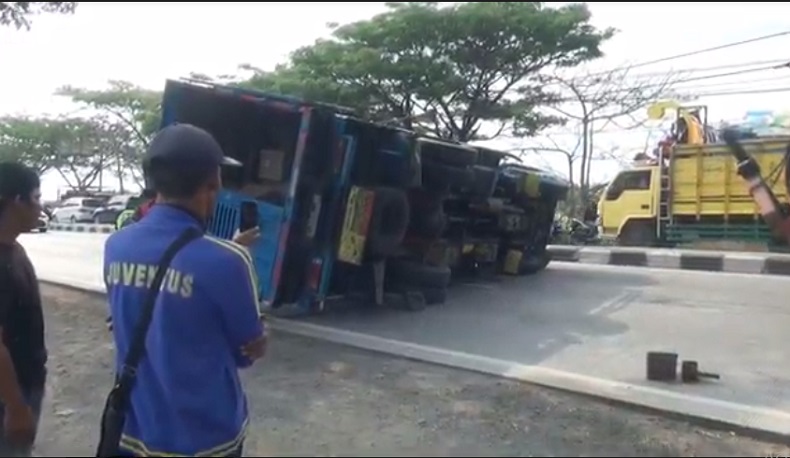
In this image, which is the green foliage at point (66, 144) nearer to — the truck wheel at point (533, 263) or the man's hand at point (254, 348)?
the man's hand at point (254, 348)

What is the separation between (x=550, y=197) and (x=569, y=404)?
15.8 feet

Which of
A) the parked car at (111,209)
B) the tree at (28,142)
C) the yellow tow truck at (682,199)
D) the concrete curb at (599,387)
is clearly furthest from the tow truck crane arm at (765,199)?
the yellow tow truck at (682,199)

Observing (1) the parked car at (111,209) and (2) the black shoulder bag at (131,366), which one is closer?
(2) the black shoulder bag at (131,366)

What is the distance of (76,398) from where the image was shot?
4.17 meters

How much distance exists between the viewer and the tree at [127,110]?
456 centimetres

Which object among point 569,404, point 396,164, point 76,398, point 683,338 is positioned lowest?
point 76,398

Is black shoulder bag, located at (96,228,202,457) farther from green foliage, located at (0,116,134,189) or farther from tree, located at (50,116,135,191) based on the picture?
tree, located at (50,116,135,191)

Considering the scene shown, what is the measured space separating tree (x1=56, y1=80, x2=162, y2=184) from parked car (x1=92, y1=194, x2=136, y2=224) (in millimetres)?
488

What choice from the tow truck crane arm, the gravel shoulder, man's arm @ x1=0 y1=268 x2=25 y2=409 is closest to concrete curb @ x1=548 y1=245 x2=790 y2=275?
the gravel shoulder

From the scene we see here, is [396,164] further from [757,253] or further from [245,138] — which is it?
[757,253]

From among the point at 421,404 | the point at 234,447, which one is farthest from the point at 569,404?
the point at 234,447

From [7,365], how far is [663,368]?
3.31 meters

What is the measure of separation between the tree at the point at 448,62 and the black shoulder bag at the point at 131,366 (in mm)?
4814

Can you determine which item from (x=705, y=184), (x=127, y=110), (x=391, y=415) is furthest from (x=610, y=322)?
(x=705, y=184)
